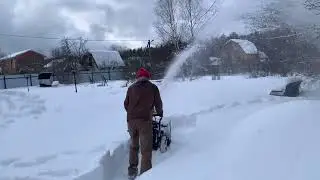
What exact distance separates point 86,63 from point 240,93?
49461 mm

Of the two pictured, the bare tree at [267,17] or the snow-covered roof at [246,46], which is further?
the snow-covered roof at [246,46]

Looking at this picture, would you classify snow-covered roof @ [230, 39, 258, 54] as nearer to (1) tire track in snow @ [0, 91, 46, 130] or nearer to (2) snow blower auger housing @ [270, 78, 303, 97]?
(2) snow blower auger housing @ [270, 78, 303, 97]

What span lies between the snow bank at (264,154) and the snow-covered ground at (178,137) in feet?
0.04

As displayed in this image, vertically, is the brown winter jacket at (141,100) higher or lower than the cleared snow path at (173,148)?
higher

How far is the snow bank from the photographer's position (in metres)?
5.26

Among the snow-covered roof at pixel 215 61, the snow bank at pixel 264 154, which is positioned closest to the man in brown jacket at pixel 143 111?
the snow bank at pixel 264 154

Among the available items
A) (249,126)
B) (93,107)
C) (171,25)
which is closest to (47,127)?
(93,107)

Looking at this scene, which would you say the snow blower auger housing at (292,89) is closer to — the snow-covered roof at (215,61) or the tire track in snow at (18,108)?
the snow-covered roof at (215,61)

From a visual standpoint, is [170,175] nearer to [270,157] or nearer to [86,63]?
[270,157]

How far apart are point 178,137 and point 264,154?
479 centimetres

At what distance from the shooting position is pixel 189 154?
8.02m

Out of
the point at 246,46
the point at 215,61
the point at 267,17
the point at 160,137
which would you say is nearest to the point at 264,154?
the point at 160,137

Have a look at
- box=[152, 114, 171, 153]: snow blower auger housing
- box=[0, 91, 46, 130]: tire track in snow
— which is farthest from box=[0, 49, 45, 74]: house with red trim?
box=[152, 114, 171, 153]: snow blower auger housing

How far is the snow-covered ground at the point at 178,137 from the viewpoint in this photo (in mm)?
5750
